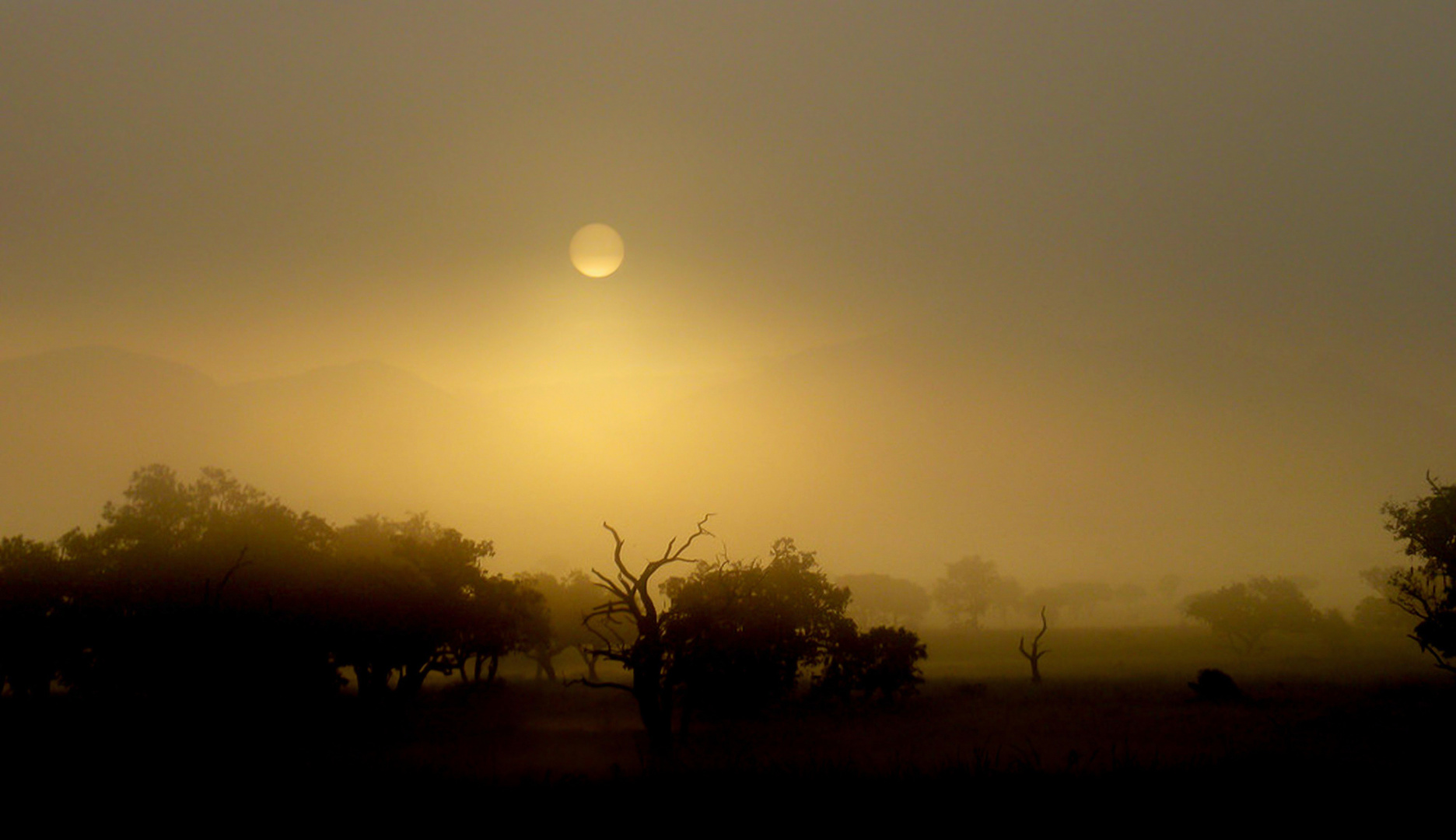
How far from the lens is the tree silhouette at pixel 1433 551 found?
114ft

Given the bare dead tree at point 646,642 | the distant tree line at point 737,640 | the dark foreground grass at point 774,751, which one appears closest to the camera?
the dark foreground grass at point 774,751

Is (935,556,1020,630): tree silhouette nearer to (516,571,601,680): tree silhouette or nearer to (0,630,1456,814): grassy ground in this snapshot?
(0,630,1456,814): grassy ground

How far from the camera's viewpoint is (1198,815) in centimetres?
708

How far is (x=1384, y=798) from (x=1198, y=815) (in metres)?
2.23

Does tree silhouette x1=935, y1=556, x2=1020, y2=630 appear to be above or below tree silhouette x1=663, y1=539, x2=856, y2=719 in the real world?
above

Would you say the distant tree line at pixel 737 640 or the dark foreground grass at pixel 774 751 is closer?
the dark foreground grass at pixel 774 751

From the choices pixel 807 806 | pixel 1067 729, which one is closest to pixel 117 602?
pixel 807 806

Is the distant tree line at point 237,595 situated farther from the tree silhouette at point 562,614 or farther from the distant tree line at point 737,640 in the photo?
the tree silhouette at point 562,614

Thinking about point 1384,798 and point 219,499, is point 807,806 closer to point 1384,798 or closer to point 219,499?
point 1384,798

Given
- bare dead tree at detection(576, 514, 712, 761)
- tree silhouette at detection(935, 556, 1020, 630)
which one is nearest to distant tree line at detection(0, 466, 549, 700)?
bare dead tree at detection(576, 514, 712, 761)

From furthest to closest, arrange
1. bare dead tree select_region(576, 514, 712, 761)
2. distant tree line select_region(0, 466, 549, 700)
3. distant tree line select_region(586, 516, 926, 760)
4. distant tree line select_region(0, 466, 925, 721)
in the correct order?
1. distant tree line select_region(0, 466, 549, 700)
2. distant tree line select_region(0, 466, 925, 721)
3. distant tree line select_region(586, 516, 926, 760)
4. bare dead tree select_region(576, 514, 712, 761)

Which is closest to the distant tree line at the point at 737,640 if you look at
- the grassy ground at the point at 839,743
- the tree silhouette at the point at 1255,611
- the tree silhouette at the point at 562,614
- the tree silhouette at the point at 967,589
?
the grassy ground at the point at 839,743

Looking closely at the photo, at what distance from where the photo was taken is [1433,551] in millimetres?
36750

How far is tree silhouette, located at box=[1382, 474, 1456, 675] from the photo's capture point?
34656 mm
